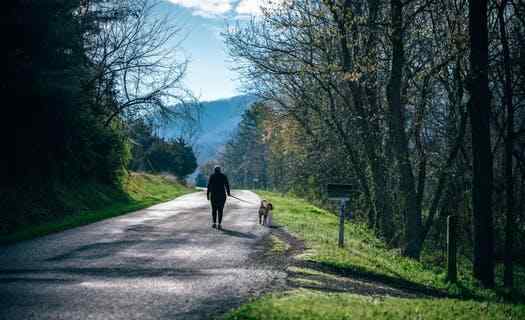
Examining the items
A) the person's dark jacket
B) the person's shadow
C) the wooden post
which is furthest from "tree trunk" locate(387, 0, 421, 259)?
the person's dark jacket

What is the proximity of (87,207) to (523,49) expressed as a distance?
17709 mm

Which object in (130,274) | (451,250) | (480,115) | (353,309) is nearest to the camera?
(353,309)

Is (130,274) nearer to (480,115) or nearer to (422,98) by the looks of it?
(480,115)

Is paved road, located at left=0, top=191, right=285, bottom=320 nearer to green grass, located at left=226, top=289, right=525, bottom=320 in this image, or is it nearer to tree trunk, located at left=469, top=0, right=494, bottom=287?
green grass, located at left=226, top=289, right=525, bottom=320

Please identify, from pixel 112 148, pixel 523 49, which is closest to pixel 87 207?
pixel 112 148

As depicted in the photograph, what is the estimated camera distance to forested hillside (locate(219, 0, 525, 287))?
42.4ft

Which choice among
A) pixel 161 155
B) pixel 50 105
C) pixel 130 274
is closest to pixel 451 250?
pixel 130 274

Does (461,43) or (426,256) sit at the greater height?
(461,43)

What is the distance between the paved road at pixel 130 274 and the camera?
6.75 metres

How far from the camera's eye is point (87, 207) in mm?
21562

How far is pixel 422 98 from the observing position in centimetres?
1853

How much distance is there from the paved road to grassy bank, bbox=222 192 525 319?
0.65 m

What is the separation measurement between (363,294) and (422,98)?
11358mm

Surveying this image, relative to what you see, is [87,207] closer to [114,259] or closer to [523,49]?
[114,259]
